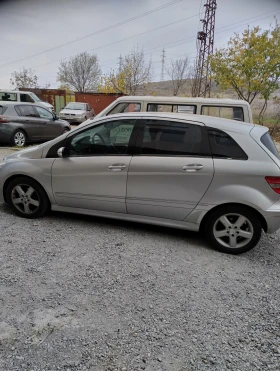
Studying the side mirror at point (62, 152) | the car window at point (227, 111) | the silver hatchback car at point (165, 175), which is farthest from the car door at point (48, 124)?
the side mirror at point (62, 152)

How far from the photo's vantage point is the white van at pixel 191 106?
242 inches

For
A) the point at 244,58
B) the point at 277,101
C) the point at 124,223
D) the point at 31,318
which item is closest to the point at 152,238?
the point at 124,223

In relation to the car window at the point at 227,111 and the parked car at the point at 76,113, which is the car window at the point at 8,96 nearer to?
the parked car at the point at 76,113

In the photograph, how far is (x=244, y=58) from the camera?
15211mm

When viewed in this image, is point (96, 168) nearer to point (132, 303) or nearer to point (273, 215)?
point (132, 303)

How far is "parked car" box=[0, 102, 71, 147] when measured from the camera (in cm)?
916

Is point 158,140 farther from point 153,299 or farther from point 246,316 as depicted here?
point 246,316

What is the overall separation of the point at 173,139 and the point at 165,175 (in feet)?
1.47

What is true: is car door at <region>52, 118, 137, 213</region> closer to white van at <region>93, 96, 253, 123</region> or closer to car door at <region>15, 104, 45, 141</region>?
white van at <region>93, 96, 253, 123</region>

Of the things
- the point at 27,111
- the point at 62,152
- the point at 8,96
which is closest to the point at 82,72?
the point at 8,96

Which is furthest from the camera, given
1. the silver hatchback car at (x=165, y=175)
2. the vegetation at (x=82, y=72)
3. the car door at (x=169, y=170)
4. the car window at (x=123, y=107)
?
the vegetation at (x=82, y=72)

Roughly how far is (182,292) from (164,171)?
53.8 inches

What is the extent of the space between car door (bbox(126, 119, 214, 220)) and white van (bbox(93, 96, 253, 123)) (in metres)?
2.95

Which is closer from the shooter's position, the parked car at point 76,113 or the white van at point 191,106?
the white van at point 191,106
